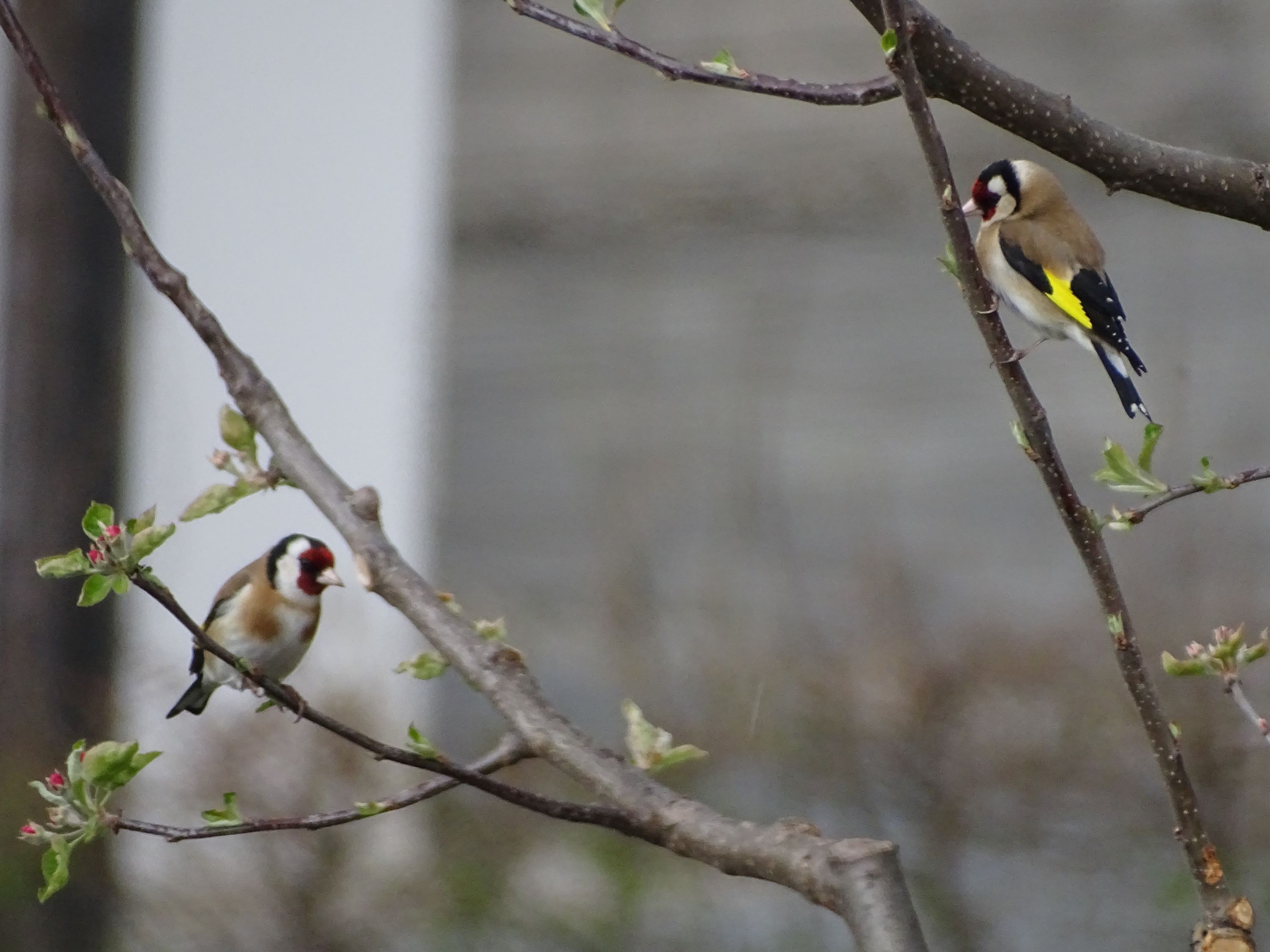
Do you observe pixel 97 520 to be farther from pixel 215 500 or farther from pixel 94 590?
pixel 215 500

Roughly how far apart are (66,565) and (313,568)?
5.70 feet

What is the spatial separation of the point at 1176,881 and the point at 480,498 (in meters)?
3.52

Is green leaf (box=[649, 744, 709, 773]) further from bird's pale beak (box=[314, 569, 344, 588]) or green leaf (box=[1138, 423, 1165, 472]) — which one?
bird's pale beak (box=[314, 569, 344, 588])

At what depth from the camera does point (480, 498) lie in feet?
22.2

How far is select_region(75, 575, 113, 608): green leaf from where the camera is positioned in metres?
1.33

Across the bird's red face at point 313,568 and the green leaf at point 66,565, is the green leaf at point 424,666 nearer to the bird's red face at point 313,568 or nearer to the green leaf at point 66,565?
the green leaf at point 66,565

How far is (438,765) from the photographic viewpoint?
4.05ft

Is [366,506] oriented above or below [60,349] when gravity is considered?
below

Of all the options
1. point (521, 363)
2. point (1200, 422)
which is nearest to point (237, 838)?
point (521, 363)

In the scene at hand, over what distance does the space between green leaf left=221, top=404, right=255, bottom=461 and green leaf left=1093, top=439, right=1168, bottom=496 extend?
0.80m

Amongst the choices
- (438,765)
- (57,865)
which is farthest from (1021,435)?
(57,865)

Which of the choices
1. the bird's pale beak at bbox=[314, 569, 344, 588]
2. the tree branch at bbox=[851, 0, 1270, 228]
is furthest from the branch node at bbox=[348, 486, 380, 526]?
the bird's pale beak at bbox=[314, 569, 344, 588]

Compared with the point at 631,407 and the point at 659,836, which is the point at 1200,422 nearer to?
the point at 631,407

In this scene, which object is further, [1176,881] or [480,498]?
[480,498]
